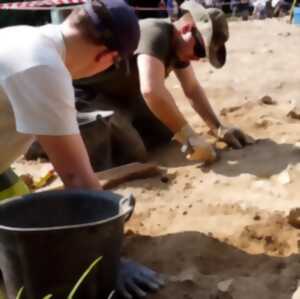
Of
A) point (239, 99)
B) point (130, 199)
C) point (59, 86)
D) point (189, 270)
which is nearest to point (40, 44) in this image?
point (59, 86)

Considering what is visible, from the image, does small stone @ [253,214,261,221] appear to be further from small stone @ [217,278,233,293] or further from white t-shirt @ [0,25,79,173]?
white t-shirt @ [0,25,79,173]

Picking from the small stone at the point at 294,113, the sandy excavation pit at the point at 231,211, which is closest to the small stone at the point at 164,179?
the sandy excavation pit at the point at 231,211

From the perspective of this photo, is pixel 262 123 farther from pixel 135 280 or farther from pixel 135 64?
pixel 135 280

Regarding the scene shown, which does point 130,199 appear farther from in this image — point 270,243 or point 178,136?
point 178,136

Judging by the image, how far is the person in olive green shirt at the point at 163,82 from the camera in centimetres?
397

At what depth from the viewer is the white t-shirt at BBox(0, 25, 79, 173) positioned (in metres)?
2.31

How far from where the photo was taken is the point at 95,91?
4.46 m

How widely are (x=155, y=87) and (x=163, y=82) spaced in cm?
9

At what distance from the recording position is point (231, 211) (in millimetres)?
3402

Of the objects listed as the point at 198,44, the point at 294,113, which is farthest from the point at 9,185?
the point at 294,113

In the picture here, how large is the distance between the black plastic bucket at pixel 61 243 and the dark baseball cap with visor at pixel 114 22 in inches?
19.1

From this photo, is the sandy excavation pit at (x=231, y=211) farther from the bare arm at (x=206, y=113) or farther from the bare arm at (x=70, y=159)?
the bare arm at (x=70, y=159)

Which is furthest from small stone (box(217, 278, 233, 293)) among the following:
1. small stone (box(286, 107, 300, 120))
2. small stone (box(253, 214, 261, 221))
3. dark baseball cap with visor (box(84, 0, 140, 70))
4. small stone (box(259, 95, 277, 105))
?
small stone (box(259, 95, 277, 105))

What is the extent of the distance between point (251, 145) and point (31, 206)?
206 cm
